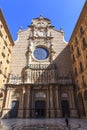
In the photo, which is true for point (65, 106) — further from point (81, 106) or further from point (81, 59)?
point (81, 59)

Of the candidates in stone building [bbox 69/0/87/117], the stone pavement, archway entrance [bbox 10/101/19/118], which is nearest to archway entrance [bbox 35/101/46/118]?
archway entrance [bbox 10/101/19/118]

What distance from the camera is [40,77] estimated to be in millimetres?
26438

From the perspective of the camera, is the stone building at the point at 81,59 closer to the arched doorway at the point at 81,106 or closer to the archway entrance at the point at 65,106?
the arched doorway at the point at 81,106

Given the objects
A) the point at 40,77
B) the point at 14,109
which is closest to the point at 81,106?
the point at 40,77

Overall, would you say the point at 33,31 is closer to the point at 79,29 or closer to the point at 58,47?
the point at 58,47

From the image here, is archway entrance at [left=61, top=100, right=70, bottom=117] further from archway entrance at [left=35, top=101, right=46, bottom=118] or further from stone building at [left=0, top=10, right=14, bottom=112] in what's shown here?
stone building at [left=0, top=10, right=14, bottom=112]

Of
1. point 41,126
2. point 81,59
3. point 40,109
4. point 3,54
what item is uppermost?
point 3,54

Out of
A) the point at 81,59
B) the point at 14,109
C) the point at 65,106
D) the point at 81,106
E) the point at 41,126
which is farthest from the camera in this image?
the point at 65,106

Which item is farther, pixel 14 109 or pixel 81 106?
pixel 14 109

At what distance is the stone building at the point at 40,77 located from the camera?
930 inches

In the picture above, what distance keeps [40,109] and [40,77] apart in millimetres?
6081

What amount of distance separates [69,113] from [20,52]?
16363 millimetres

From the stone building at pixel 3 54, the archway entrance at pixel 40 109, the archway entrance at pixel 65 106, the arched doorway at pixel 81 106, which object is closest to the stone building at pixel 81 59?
the arched doorway at pixel 81 106

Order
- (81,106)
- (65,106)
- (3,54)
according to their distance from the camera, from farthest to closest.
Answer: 1. (65,106)
2. (3,54)
3. (81,106)
